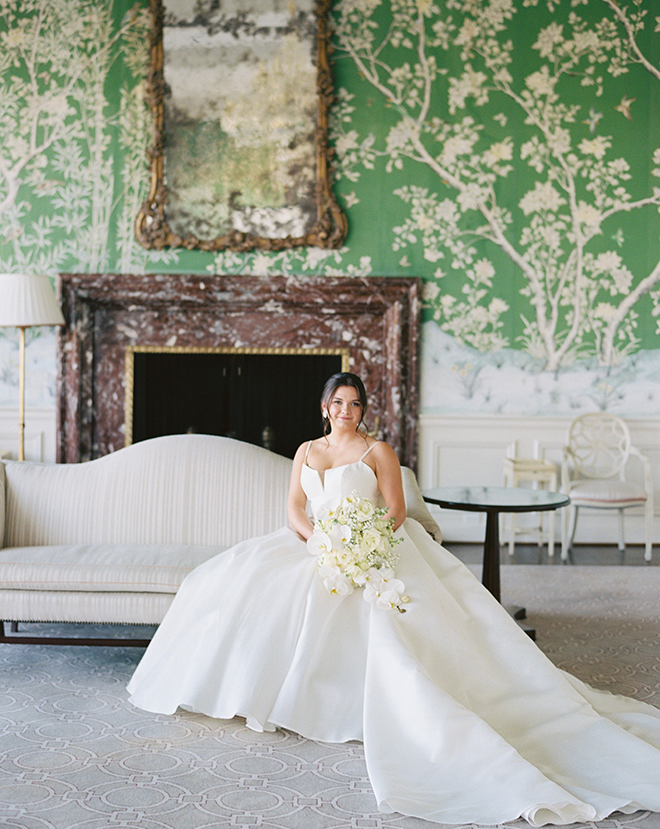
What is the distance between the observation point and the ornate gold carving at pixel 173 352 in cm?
600

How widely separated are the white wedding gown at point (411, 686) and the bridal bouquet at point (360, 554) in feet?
0.17

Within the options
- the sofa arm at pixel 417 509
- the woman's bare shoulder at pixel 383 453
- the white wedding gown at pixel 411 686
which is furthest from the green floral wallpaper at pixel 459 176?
the white wedding gown at pixel 411 686

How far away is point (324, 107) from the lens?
5.83 meters

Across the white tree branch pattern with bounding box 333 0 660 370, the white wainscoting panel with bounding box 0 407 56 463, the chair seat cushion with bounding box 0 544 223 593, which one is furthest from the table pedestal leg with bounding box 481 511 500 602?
the white wainscoting panel with bounding box 0 407 56 463

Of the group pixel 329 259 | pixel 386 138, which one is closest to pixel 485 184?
pixel 386 138

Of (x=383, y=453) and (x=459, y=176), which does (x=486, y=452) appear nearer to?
(x=459, y=176)

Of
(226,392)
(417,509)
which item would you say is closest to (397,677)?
(417,509)

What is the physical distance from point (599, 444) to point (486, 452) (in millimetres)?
802

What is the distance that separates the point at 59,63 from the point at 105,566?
4278 millimetres

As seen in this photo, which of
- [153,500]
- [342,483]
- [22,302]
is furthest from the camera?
[22,302]

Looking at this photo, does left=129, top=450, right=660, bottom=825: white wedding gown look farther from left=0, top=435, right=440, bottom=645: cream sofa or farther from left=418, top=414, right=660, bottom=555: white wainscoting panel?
left=418, top=414, right=660, bottom=555: white wainscoting panel

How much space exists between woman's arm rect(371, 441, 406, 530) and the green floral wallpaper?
9.49ft

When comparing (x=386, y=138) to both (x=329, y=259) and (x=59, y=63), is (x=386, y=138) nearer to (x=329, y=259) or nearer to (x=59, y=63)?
(x=329, y=259)

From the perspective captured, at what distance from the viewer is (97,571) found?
10.6ft
